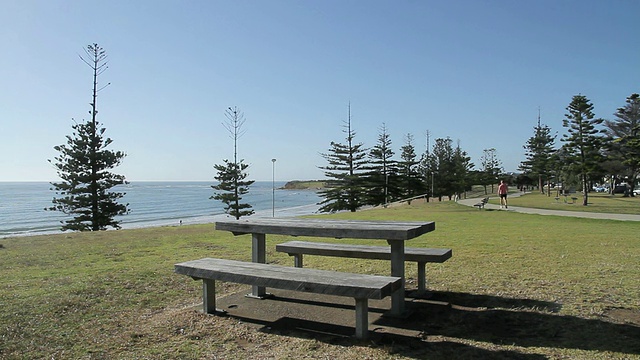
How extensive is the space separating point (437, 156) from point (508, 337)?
50.8m

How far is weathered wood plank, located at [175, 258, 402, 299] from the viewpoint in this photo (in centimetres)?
302

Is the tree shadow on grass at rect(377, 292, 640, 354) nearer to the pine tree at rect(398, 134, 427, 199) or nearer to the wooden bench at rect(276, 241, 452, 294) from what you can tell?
the wooden bench at rect(276, 241, 452, 294)

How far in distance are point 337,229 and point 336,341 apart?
0.94 metres

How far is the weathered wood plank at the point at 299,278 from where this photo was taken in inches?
119

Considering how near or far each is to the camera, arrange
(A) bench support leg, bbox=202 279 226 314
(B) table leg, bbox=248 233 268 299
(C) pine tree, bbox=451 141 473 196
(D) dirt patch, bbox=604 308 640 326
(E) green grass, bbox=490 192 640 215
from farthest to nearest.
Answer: (C) pine tree, bbox=451 141 473 196 → (E) green grass, bbox=490 192 640 215 → (B) table leg, bbox=248 233 268 299 → (A) bench support leg, bbox=202 279 226 314 → (D) dirt patch, bbox=604 308 640 326

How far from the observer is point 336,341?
3178 millimetres

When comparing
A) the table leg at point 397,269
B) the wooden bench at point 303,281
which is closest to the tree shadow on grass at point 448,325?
the table leg at point 397,269

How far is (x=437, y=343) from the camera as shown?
3100 millimetres

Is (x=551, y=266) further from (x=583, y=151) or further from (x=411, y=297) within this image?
(x=583, y=151)

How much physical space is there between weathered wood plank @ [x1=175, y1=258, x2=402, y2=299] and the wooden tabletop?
1.20ft

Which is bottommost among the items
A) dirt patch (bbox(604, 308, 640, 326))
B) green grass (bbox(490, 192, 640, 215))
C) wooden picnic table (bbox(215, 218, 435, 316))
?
green grass (bbox(490, 192, 640, 215))

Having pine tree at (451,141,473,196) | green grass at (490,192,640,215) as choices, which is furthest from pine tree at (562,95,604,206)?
pine tree at (451,141,473,196)

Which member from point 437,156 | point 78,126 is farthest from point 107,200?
point 437,156

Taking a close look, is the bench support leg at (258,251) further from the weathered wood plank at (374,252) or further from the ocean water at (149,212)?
the ocean water at (149,212)
